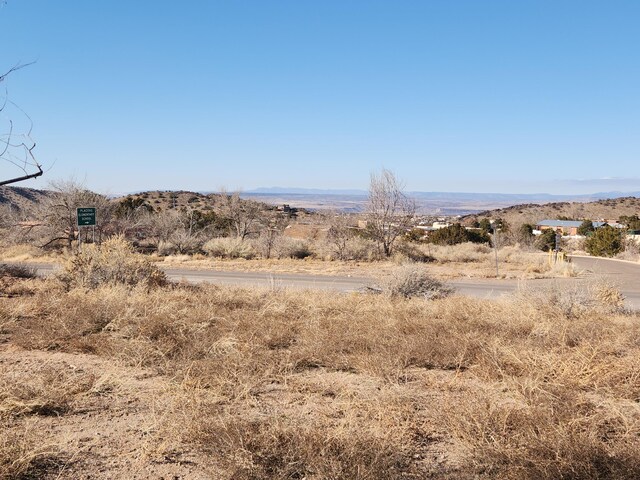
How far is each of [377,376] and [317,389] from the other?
2.78ft

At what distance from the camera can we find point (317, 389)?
19.4 feet

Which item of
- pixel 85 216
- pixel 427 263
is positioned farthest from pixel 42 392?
pixel 427 263

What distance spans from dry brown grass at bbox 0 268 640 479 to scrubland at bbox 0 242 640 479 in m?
0.02

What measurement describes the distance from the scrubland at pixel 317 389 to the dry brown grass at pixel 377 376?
23 millimetres

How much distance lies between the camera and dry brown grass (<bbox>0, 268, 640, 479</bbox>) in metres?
4.11

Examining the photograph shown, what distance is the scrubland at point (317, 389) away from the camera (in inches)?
161

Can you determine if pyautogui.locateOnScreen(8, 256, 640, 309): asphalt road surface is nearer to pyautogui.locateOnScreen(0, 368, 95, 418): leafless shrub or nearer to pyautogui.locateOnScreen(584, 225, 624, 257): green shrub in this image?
pyautogui.locateOnScreen(0, 368, 95, 418): leafless shrub

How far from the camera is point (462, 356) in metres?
6.81

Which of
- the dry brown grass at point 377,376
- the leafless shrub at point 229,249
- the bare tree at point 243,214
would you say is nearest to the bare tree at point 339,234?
the leafless shrub at point 229,249

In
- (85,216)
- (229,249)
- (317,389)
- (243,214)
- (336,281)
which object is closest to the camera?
(317,389)

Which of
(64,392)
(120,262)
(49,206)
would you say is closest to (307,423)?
(64,392)

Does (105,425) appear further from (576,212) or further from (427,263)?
(576,212)

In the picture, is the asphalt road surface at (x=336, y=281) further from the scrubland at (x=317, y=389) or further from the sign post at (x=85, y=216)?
the scrubland at (x=317, y=389)

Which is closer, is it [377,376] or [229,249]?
[377,376]
